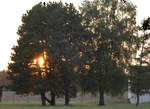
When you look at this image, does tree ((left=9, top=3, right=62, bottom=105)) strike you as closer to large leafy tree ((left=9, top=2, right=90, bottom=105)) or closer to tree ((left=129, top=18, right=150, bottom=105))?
large leafy tree ((left=9, top=2, right=90, bottom=105))

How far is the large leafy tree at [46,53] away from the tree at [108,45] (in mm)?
3920

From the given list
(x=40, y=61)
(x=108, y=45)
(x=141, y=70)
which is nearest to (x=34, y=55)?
(x=40, y=61)

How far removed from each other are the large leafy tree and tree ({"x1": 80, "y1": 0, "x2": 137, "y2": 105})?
154 inches

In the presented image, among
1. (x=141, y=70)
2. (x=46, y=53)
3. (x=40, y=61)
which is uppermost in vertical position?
(x=46, y=53)

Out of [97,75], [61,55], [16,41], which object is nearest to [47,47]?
[61,55]

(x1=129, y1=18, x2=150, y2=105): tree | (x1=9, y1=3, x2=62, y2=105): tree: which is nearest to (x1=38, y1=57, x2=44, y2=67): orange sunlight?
(x1=9, y1=3, x2=62, y2=105): tree

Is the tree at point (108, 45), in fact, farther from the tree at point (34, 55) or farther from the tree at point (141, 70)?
the tree at point (34, 55)

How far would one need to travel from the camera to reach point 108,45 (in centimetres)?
5244

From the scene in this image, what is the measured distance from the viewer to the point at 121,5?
54625 millimetres

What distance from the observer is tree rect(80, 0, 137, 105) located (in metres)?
51.2

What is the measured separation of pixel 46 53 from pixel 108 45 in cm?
1044

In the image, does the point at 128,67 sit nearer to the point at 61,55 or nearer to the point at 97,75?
the point at 97,75

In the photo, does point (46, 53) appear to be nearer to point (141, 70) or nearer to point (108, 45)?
point (108, 45)

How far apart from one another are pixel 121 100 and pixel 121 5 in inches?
846
